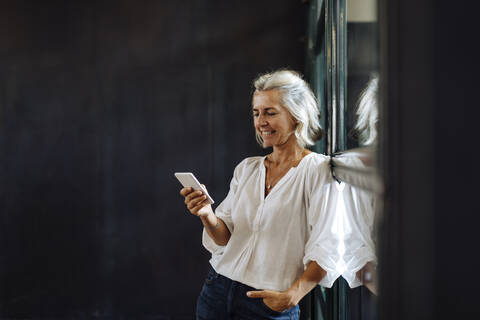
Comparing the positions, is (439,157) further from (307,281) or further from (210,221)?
(210,221)

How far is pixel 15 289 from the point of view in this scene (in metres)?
2.96

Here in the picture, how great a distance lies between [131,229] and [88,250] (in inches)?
13.5

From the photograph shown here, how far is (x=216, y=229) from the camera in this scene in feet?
4.86

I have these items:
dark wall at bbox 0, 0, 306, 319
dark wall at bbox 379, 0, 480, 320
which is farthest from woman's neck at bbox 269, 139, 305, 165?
dark wall at bbox 0, 0, 306, 319

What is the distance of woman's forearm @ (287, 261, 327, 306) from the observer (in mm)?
1208

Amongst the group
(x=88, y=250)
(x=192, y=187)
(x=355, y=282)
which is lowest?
(x=88, y=250)

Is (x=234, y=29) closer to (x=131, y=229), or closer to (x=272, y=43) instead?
(x=272, y=43)

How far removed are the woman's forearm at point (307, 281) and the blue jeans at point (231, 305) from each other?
0.45 feet

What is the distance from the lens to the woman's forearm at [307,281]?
1208 millimetres

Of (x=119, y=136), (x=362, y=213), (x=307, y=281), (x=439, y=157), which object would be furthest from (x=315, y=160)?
(x=119, y=136)

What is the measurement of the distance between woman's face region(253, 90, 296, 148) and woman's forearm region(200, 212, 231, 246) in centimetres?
33

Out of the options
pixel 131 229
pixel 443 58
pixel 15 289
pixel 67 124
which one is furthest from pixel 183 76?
pixel 443 58

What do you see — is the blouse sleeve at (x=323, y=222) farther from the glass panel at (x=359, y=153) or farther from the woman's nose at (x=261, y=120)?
the woman's nose at (x=261, y=120)

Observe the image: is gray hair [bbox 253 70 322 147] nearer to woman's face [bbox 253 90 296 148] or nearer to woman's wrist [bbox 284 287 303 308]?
woman's face [bbox 253 90 296 148]
